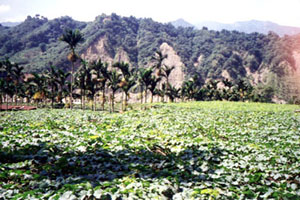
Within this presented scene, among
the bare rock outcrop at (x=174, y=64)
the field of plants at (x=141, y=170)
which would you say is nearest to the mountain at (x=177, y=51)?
the bare rock outcrop at (x=174, y=64)

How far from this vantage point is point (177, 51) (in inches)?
5748

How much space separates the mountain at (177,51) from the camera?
127 meters

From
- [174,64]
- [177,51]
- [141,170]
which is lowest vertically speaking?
[141,170]

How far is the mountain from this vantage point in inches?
4995

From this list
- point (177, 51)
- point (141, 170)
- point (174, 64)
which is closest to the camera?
point (141, 170)

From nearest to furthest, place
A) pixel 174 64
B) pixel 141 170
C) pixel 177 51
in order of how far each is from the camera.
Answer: pixel 141 170 → pixel 174 64 → pixel 177 51

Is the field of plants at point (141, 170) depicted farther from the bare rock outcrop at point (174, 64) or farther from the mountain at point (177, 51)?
the bare rock outcrop at point (174, 64)

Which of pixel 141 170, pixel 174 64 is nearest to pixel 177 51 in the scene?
pixel 174 64

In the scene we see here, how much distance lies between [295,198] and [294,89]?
13102cm

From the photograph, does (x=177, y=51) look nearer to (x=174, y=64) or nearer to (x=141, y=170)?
(x=174, y=64)

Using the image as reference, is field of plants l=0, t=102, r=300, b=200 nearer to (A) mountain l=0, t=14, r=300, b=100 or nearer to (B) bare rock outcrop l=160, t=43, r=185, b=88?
(A) mountain l=0, t=14, r=300, b=100

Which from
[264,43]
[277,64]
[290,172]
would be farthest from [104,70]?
[264,43]

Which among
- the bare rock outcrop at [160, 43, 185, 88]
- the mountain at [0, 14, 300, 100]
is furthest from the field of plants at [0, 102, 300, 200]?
the bare rock outcrop at [160, 43, 185, 88]

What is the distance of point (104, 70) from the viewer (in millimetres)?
36344
